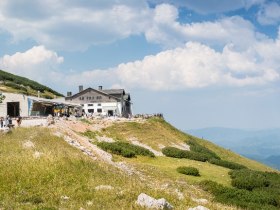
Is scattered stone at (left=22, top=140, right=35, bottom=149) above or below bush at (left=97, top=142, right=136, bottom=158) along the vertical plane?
above

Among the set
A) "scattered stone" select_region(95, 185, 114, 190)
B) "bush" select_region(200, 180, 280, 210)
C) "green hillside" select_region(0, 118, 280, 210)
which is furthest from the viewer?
"bush" select_region(200, 180, 280, 210)

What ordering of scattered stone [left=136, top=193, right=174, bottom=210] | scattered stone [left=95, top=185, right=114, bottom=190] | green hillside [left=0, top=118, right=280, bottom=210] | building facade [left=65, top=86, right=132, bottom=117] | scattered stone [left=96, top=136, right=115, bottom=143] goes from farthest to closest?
building facade [left=65, top=86, right=132, bottom=117] < scattered stone [left=96, top=136, right=115, bottom=143] < scattered stone [left=95, top=185, right=114, bottom=190] < green hillside [left=0, top=118, right=280, bottom=210] < scattered stone [left=136, top=193, right=174, bottom=210]

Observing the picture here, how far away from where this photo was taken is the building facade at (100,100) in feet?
438

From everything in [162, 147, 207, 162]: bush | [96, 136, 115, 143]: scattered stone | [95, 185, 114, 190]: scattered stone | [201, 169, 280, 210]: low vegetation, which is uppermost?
[96, 136, 115, 143]: scattered stone

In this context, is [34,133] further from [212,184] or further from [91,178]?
[91,178]

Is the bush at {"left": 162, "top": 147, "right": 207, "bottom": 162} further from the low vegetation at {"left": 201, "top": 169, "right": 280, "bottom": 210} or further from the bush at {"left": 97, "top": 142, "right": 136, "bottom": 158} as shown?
the low vegetation at {"left": 201, "top": 169, "right": 280, "bottom": 210}

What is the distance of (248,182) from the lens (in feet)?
129

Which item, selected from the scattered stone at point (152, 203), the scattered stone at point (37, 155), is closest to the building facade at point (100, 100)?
the scattered stone at point (37, 155)

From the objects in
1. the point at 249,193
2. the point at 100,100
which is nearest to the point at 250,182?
the point at 249,193

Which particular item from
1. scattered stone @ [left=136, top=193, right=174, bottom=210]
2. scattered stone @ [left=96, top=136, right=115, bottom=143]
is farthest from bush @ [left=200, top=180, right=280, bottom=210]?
scattered stone @ [left=96, top=136, right=115, bottom=143]

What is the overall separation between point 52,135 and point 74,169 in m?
16.1

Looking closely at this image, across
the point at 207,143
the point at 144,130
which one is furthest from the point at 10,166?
the point at 207,143

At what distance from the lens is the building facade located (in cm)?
13350

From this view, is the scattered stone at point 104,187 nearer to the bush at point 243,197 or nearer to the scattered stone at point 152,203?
the scattered stone at point 152,203
